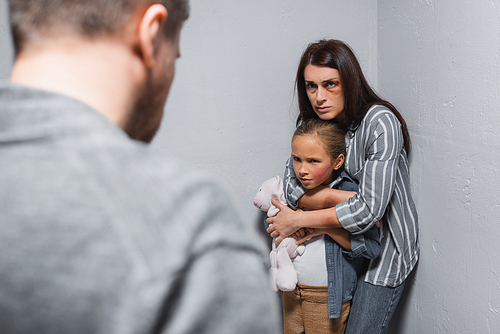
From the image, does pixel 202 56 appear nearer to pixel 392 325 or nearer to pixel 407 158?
pixel 407 158

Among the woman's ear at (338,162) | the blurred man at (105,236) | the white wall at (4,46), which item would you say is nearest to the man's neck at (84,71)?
the blurred man at (105,236)

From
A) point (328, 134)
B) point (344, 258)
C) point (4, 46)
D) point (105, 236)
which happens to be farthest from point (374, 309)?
point (4, 46)

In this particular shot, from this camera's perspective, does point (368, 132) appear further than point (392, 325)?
No

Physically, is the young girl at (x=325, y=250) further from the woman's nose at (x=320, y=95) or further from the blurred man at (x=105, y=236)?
the blurred man at (x=105, y=236)

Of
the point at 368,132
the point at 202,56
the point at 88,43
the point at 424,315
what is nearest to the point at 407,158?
the point at 368,132

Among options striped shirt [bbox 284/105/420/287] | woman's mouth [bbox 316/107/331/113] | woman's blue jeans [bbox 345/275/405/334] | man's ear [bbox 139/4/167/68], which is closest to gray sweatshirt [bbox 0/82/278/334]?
man's ear [bbox 139/4/167/68]

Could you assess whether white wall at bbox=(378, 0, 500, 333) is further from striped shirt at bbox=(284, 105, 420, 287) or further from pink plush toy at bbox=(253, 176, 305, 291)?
pink plush toy at bbox=(253, 176, 305, 291)

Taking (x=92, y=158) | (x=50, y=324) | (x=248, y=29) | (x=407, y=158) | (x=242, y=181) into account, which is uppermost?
(x=248, y=29)

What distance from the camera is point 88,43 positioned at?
362 mm

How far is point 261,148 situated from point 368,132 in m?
0.58

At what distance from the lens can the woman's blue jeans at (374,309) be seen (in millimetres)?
1445

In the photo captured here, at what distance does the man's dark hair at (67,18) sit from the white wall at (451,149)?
1.10m

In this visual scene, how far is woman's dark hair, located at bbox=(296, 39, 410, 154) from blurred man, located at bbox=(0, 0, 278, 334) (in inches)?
45.7

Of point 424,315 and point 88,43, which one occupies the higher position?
point 88,43
